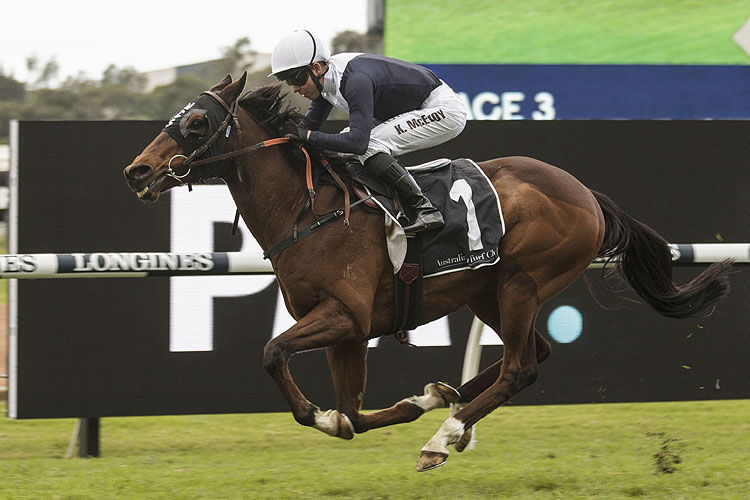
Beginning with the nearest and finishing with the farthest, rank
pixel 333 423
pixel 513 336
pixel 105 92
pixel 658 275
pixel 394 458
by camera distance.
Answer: pixel 333 423 → pixel 513 336 → pixel 658 275 → pixel 394 458 → pixel 105 92

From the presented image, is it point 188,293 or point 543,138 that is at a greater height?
point 543,138

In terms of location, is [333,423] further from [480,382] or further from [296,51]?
[296,51]

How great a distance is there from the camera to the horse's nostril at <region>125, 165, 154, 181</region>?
4.30 metres

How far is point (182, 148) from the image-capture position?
439cm

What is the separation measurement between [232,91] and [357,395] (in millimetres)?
1414

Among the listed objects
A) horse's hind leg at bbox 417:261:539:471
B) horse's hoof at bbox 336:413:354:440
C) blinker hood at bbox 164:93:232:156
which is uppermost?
blinker hood at bbox 164:93:232:156

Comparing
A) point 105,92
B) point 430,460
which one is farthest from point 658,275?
point 105,92

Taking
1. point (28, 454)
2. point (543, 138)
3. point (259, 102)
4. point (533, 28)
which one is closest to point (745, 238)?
point (543, 138)

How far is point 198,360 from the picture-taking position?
5.53m

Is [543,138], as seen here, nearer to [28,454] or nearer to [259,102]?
[259,102]

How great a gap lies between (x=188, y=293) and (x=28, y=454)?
118 centimetres

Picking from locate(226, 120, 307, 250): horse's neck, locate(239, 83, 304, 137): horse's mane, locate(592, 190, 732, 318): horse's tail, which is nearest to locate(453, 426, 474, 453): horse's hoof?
locate(592, 190, 732, 318): horse's tail

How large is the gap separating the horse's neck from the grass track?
1.12 m

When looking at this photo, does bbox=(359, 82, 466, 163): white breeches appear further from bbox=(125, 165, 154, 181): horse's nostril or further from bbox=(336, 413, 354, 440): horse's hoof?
bbox=(336, 413, 354, 440): horse's hoof
